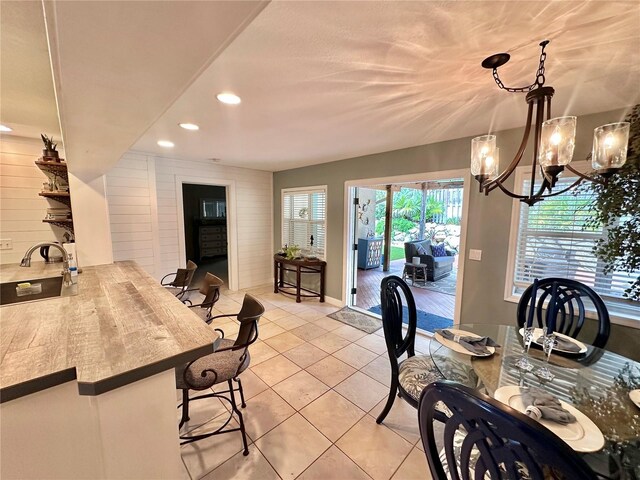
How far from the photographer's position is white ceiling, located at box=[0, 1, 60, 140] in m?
1.13

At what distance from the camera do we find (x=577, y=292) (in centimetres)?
197

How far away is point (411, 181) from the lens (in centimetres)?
331

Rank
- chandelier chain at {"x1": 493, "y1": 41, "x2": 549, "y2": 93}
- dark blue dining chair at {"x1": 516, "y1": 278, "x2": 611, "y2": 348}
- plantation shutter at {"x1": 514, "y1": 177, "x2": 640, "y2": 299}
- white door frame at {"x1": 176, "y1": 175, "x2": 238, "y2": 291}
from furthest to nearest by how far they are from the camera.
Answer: white door frame at {"x1": 176, "y1": 175, "x2": 238, "y2": 291} < plantation shutter at {"x1": 514, "y1": 177, "x2": 640, "y2": 299} < dark blue dining chair at {"x1": 516, "y1": 278, "x2": 611, "y2": 348} < chandelier chain at {"x1": 493, "y1": 41, "x2": 549, "y2": 93}

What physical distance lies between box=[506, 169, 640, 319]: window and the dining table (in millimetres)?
783

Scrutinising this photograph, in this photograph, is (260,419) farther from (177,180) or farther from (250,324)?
(177,180)

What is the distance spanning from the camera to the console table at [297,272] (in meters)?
4.50

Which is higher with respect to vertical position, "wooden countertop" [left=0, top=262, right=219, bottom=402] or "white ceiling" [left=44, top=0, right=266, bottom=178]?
"white ceiling" [left=44, top=0, right=266, bottom=178]

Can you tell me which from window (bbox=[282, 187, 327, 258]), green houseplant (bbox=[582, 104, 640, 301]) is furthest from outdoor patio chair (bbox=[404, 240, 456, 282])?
green houseplant (bbox=[582, 104, 640, 301])

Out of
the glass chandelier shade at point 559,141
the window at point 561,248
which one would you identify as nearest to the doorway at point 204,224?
the window at point 561,248

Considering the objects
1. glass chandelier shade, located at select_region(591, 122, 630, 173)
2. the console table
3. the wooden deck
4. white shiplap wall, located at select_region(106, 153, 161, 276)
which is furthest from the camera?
the console table

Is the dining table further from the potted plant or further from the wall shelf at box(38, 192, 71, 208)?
the potted plant

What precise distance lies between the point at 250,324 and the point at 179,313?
415 millimetres

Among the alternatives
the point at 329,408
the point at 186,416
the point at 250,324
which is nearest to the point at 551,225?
the point at 329,408

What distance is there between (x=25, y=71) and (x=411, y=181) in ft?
11.3
